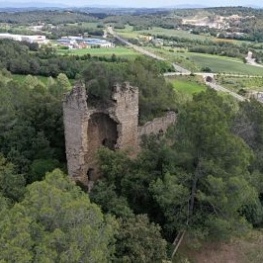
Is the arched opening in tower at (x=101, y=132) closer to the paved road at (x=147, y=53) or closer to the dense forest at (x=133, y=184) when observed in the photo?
the dense forest at (x=133, y=184)

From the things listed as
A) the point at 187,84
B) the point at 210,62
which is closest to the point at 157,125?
the point at 187,84

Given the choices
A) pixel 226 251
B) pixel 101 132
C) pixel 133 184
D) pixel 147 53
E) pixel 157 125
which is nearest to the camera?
pixel 226 251

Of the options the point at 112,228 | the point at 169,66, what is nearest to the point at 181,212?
the point at 112,228

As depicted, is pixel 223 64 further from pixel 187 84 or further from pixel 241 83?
pixel 187 84

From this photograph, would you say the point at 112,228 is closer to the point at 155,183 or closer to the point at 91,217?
the point at 91,217

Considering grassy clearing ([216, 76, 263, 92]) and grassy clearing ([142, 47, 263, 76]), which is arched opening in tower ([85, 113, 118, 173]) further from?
grassy clearing ([142, 47, 263, 76])
